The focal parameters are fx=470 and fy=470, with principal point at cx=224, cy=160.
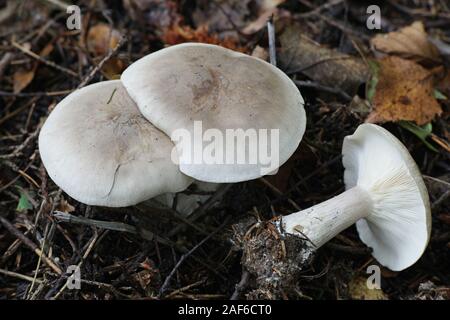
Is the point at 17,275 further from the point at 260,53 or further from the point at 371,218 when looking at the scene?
the point at 260,53

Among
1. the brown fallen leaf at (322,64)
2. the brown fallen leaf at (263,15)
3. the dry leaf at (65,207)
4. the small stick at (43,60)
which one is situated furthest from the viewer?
the brown fallen leaf at (263,15)

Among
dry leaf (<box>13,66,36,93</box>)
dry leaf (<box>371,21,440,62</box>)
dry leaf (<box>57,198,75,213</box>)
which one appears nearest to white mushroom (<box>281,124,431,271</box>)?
dry leaf (<box>371,21,440,62</box>)

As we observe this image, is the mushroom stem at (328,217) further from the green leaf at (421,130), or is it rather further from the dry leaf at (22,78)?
the dry leaf at (22,78)

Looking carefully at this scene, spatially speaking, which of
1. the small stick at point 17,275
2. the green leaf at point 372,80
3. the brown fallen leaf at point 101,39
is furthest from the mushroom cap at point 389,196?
the brown fallen leaf at point 101,39

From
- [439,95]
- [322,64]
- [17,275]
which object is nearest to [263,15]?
[322,64]

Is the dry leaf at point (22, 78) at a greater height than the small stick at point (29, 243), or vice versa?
the dry leaf at point (22, 78)

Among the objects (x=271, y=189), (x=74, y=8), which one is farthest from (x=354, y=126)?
(x=74, y=8)
